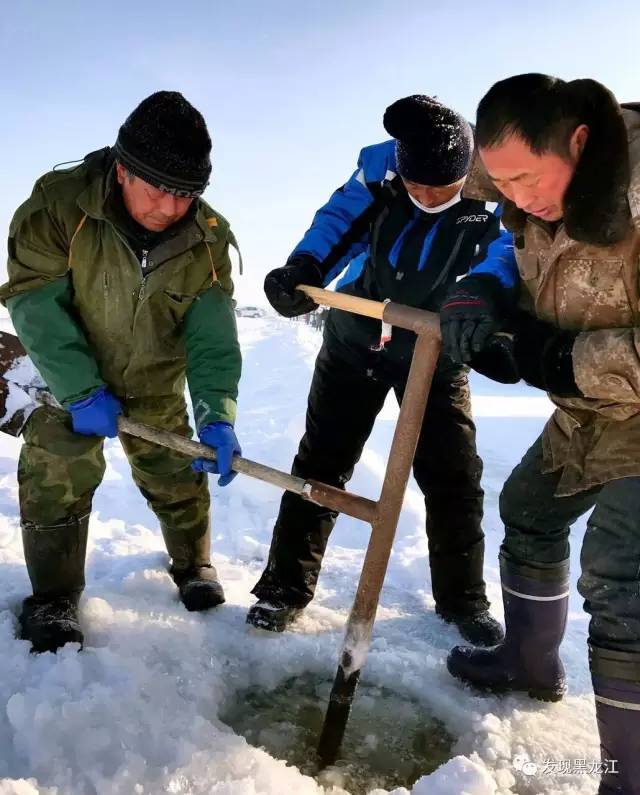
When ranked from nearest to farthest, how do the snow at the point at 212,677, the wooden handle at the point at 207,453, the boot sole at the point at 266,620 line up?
the snow at the point at 212,677 < the wooden handle at the point at 207,453 < the boot sole at the point at 266,620

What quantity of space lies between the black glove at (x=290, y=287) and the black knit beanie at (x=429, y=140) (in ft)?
1.62

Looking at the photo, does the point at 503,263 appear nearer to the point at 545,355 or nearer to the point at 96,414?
the point at 545,355

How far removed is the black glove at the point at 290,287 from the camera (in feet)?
7.87

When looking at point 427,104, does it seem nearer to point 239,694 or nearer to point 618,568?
point 618,568

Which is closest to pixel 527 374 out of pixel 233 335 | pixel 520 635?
pixel 520 635

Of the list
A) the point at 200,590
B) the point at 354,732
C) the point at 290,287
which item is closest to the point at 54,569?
the point at 200,590

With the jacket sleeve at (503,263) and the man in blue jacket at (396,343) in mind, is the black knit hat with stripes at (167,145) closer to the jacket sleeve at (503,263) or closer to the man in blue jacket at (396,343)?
the man in blue jacket at (396,343)

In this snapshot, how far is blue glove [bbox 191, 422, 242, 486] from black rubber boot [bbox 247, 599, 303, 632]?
61cm

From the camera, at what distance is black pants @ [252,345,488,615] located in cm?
274

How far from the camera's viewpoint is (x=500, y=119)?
1.59m

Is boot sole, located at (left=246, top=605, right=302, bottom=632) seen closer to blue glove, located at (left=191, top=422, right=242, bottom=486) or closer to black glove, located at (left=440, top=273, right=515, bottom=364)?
blue glove, located at (left=191, top=422, right=242, bottom=486)

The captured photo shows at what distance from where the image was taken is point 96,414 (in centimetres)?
234

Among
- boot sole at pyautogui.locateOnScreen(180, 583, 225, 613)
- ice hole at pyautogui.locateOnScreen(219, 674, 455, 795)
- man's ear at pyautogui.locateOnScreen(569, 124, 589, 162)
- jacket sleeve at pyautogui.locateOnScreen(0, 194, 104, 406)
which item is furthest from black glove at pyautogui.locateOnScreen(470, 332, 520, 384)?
boot sole at pyautogui.locateOnScreen(180, 583, 225, 613)

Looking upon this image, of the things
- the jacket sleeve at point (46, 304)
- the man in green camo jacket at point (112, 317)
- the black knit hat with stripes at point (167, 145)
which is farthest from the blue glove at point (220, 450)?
the black knit hat with stripes at point (167, 145)
